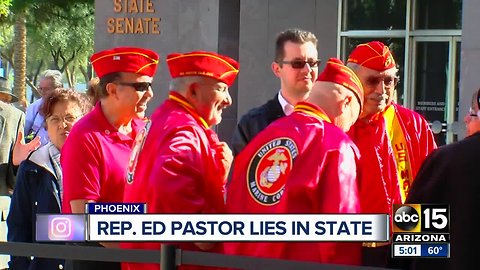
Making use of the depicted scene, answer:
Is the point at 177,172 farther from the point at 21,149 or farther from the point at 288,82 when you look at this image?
the point at 21,149

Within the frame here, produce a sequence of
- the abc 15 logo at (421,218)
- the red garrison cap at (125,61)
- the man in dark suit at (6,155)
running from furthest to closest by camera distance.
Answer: the man in dark suit at (6,155), the red garrison cap at (125,61), the abc 15 logo at (421,218)

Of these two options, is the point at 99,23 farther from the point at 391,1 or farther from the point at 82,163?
the point at 82,163

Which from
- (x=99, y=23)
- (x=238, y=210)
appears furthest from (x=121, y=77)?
(x=99, y=23)

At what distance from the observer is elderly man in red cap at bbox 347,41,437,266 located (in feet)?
14.8

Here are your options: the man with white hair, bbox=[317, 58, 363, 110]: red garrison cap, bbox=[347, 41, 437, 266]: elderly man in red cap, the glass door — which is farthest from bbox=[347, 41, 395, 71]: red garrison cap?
the glass door

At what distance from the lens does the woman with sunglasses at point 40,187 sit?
17.0ft

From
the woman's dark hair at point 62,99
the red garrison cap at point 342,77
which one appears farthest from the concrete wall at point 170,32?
the red garrison cap at point 342,77

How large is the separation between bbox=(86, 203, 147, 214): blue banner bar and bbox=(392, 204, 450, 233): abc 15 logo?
99cm

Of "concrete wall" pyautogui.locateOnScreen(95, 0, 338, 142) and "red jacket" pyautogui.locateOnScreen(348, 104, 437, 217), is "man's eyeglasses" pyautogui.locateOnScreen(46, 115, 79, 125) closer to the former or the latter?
"red jacket" pyautogui.locateOnScreen(348, 104, 437, 217)

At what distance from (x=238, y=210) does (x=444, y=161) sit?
81cm

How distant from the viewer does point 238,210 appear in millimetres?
3906

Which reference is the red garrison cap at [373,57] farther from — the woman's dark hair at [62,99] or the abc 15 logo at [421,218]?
the woman's dark hair at [62,99]

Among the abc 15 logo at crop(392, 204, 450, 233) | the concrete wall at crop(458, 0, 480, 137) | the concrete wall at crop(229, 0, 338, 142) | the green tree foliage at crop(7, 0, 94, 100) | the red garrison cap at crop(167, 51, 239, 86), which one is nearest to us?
the abc 15 logo at crop(392, 204, 450, 233)

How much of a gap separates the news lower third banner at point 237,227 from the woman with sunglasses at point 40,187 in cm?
90
